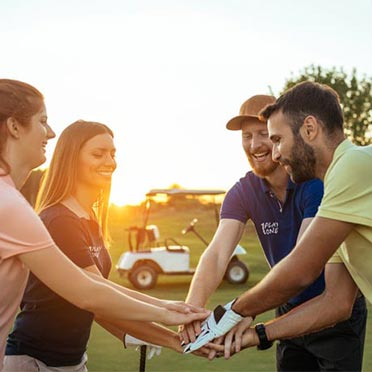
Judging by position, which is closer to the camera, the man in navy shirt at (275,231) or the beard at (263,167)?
the man in navy shirt at (275,231)

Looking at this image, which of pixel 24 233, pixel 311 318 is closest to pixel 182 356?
pixel 311 318

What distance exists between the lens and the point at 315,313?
11.8ft

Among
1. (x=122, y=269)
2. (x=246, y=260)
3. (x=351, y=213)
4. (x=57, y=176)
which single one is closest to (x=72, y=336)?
(x=57, y=176)

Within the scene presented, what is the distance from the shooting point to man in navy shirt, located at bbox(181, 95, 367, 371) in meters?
4.05

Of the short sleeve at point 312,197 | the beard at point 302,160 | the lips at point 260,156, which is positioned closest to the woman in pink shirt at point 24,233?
the beard at point 302,160

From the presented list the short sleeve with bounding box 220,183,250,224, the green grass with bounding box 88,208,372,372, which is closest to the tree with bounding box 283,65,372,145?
the green grass with bounding box 88,208,372,372

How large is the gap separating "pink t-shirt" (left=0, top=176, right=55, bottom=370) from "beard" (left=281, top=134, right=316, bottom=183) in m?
1.16

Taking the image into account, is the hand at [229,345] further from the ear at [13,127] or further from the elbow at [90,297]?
the ear at [13,127]

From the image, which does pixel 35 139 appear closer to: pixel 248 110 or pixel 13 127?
pixel 13 127

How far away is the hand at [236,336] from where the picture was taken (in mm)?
3787

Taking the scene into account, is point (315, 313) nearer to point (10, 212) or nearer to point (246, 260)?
point (10, 212)

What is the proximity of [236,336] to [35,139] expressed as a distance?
1.52 metres

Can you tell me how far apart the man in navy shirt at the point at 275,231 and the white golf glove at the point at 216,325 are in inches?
2.1

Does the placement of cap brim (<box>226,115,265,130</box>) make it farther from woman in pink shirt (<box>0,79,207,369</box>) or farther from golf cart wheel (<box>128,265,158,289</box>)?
golf cart wheel (<box>128,265,158,289</box>)
